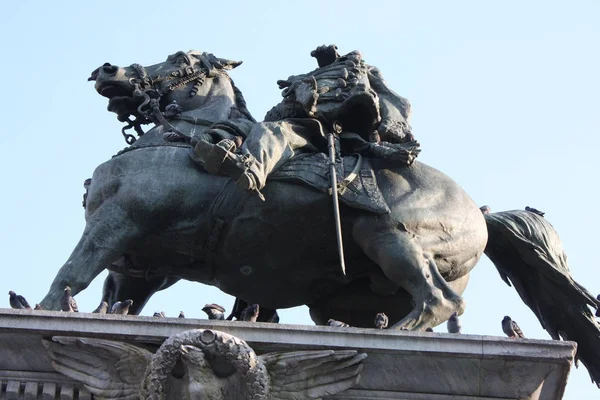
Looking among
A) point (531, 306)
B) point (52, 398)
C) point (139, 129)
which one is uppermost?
point (139, 129)

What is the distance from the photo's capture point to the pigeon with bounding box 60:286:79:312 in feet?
47.6

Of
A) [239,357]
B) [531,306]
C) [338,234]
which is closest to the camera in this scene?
[239,357]

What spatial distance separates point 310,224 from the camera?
15508 mm

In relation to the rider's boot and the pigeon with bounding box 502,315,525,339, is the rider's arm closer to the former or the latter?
the rider's boot

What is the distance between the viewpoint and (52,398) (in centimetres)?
1388

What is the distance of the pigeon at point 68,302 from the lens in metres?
14.5

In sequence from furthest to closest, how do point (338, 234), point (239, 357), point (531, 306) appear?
point (531, 306) → point (338, 234) → point (239, 357)

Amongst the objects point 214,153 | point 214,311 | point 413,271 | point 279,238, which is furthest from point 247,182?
point 413,271

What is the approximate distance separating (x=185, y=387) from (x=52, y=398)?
101cm

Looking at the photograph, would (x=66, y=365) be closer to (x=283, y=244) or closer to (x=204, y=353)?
(x=204, y=353)

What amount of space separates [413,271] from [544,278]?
170 cm

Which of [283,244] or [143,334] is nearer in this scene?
[143,334]

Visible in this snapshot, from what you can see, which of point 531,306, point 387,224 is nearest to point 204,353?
point 387,224

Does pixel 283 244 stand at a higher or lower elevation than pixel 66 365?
higher
